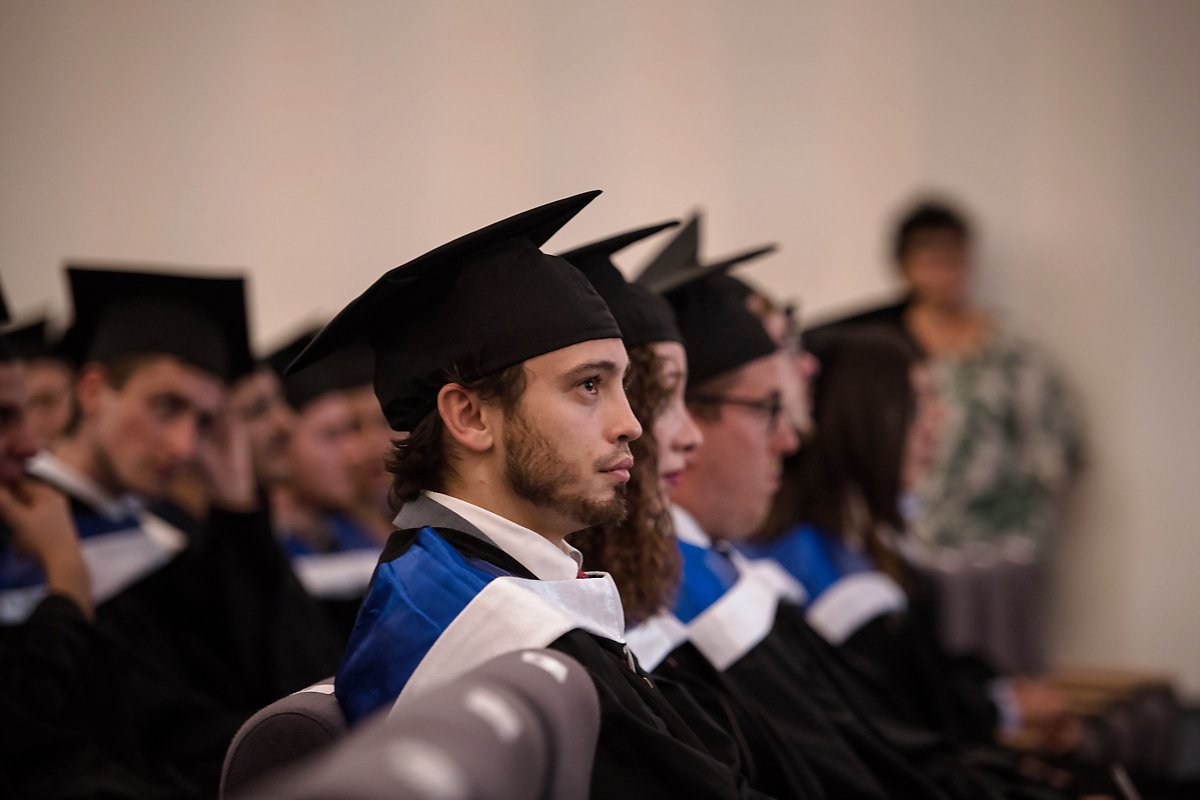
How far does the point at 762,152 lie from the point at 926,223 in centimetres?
114

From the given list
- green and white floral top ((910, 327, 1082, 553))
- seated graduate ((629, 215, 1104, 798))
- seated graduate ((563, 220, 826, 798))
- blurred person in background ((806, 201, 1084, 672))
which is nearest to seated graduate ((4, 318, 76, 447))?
seated graduate ((629, 215, 1104, 798))

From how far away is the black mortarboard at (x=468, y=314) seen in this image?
2.14m

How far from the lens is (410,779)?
1.09 m

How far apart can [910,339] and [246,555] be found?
8.51 ft

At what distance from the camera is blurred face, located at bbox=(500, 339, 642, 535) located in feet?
7.02

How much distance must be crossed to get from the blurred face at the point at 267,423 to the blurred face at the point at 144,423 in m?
0.87

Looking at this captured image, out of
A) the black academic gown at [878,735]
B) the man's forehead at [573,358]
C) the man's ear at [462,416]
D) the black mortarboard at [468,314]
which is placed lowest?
the black academic gown at [878,735]

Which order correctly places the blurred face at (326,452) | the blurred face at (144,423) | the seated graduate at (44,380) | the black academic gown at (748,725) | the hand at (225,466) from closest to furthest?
the black academic gown at (748,725)
the blurred face at (144,423)
the hand at (225,466)
the seated graduate at (44,380)
the blurred face at (326,452)

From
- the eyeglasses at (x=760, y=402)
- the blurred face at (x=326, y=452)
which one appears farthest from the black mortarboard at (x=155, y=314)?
the eyeglasses at (x=760, y=402)

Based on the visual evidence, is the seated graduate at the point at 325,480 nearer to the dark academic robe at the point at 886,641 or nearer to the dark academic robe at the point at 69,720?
the dark academic robe at the point at 886,641

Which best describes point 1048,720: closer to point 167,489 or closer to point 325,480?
point 325,480

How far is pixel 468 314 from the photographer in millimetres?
2172

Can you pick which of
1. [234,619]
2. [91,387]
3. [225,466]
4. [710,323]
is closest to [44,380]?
[91,387]

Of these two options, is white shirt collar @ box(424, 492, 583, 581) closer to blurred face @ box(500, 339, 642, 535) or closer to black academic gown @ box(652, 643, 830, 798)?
blurred face @ box(500, 339, 642, 535)
